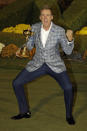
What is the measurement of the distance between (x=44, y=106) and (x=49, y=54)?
134 centimetres

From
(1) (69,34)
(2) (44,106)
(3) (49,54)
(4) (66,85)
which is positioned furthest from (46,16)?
(2) (44,106)

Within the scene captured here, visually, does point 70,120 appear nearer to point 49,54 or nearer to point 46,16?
point 49,54

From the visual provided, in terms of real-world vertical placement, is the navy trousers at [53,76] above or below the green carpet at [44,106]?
above

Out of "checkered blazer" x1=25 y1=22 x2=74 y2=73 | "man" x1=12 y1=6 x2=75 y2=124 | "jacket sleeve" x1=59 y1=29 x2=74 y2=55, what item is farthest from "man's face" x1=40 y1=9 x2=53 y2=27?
"jacket sleeve" x1=59 y1=29 x2=74 y2=55

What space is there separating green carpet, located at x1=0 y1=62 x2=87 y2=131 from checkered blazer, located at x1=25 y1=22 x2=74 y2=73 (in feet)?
2.47

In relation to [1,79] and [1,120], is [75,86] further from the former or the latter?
[1,120]

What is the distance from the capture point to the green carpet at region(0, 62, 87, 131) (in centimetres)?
519

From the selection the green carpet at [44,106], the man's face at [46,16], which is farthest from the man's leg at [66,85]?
the man's face at [46,16]

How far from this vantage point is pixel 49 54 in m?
5.12

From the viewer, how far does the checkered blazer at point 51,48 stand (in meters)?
5.04

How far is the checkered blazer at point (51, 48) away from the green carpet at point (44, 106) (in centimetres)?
75

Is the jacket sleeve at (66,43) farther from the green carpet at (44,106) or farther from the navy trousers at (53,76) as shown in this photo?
the green carpet at (44,106)

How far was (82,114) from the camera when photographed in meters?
5.75

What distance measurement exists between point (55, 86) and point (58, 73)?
8.10 feet
